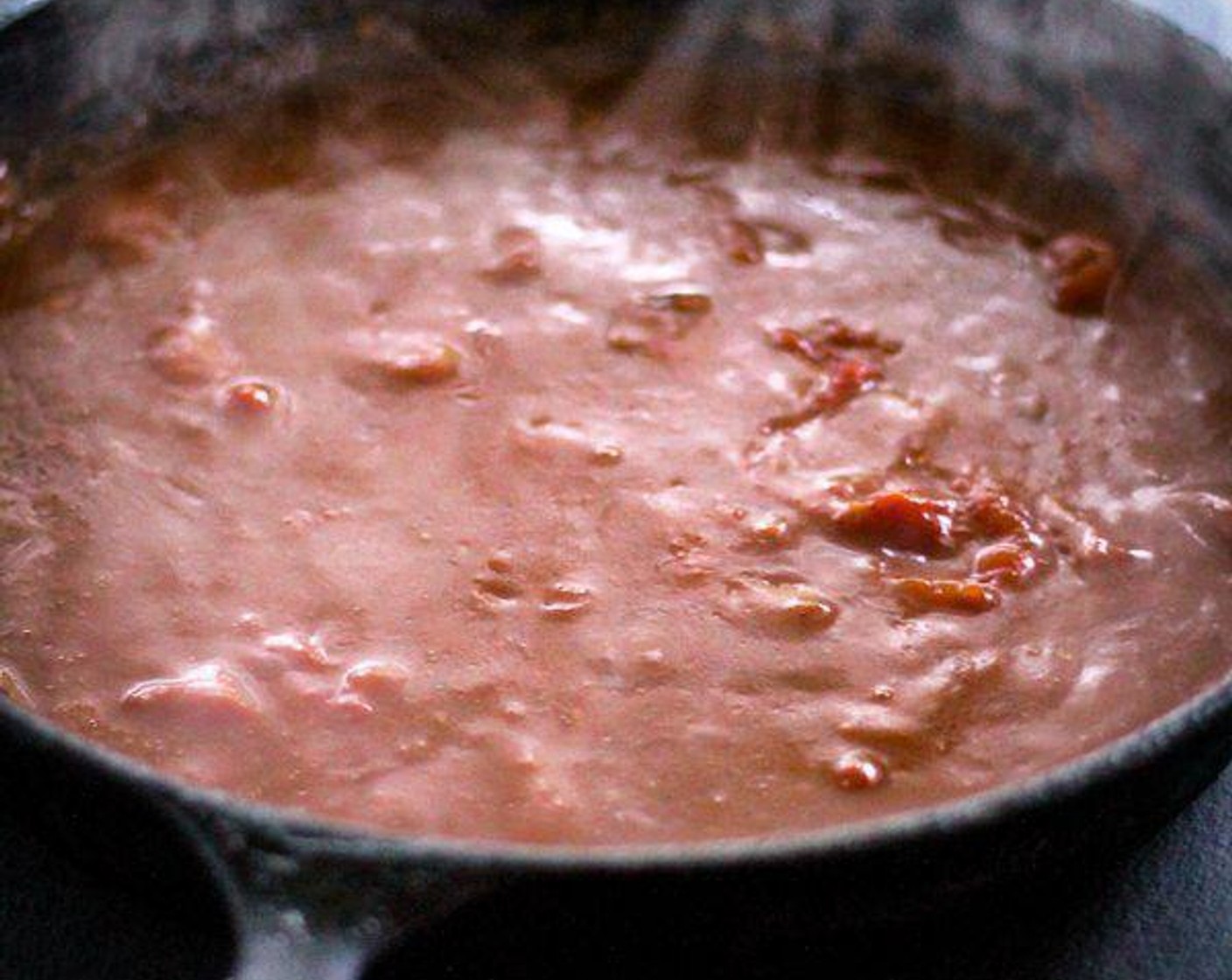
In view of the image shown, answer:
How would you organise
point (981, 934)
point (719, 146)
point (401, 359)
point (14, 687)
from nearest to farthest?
point (981, 934) → point (14, 687) → point (401, 359) → point (719, 146)

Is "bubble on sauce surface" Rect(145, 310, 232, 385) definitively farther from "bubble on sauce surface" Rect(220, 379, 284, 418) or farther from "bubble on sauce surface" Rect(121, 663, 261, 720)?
"bubble on sauce surface" Rect(121, 663, 261, 720)

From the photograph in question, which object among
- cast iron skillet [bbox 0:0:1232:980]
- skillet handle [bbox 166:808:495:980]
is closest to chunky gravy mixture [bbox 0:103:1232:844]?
cast iron skillet [bbox 0:0:1232:980]

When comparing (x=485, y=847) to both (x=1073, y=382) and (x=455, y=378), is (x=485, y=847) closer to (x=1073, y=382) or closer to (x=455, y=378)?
(x=455, y=378)

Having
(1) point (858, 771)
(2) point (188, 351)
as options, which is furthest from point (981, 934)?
(2) point (188, 351)

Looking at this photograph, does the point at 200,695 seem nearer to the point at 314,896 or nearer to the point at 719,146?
the point at 314,896

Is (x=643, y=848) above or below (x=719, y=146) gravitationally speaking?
above

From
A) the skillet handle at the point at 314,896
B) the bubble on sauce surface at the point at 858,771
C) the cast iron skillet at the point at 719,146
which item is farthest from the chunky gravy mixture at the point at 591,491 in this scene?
the skillet handle at the point at 314,896

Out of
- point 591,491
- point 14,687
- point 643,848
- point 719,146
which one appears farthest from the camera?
point 719,146
